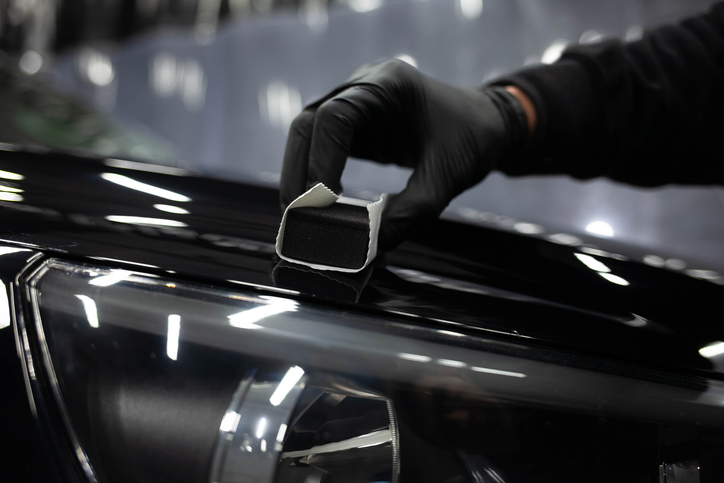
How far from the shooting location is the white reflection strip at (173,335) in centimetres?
35

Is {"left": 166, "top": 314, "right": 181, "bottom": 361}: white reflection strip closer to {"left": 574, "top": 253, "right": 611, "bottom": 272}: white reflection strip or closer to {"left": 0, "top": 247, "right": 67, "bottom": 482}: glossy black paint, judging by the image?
{"left": 0, "top": 247, "right": 67, "bottom": 482}: glossy black paint

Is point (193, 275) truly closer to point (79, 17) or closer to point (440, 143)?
point (440, 143)

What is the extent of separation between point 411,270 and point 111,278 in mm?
273

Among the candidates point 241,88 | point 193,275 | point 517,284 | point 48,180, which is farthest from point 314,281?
point 241,88

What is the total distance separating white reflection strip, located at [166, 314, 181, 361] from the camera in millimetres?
352

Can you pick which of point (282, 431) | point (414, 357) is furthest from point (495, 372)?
point (282, 431)

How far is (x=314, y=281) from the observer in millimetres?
403

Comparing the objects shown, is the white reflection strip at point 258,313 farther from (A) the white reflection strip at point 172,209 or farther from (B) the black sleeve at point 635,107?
(B) the black sleeve at point 635,107

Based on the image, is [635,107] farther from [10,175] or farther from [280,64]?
[280,64]

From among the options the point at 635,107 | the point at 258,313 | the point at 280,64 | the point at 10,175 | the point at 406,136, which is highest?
the point at 280,64

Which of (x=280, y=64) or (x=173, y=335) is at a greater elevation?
(x=280, y=64)

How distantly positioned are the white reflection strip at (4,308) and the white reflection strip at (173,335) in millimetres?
127

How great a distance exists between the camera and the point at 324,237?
44 centimetres

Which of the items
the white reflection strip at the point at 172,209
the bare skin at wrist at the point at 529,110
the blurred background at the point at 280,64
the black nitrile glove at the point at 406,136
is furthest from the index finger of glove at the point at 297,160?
the blurred background at the point at 280,64
